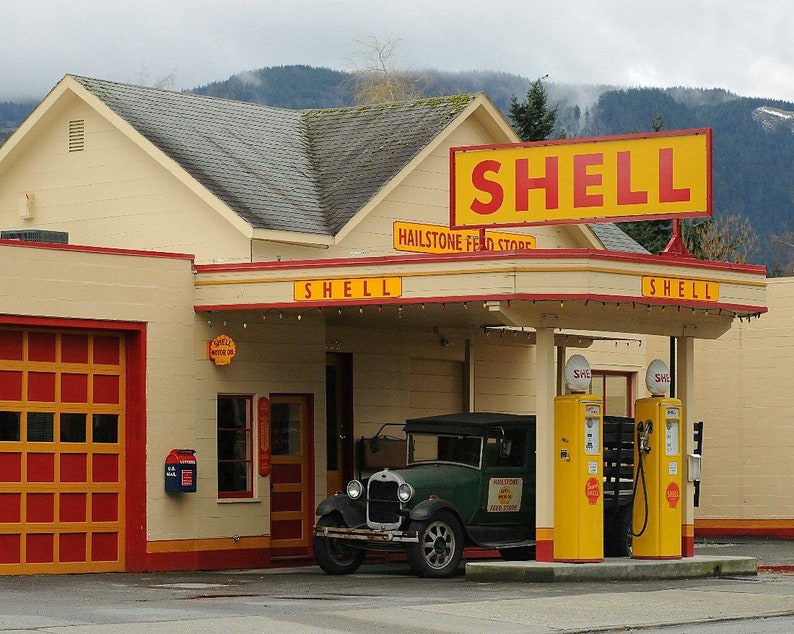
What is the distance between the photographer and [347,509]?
67.3 ft

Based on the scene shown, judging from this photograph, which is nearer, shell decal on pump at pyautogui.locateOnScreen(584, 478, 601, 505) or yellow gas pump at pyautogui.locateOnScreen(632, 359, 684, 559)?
shell decal on pump at pyautogui.locateOnScreen(584, 478, 601, 505)

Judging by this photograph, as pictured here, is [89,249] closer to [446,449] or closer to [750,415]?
[446,449]

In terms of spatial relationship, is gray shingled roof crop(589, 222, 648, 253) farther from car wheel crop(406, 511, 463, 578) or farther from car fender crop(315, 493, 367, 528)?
car wheel crop(406, 511, 463, 578)

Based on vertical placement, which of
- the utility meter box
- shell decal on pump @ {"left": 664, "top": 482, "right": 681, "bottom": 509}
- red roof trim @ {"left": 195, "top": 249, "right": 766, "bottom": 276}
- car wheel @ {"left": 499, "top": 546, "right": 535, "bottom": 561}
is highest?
red roof trim @ {"left": 195, "top": 249, "right": 766, "bottom": 276}

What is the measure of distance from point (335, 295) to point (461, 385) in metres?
6.44

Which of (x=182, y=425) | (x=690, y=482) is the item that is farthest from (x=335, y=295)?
(x=690, y=482)

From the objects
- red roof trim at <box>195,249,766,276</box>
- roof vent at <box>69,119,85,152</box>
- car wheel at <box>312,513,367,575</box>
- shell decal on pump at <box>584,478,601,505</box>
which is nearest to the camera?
red roof trim at <box>195,249,766,276</box>

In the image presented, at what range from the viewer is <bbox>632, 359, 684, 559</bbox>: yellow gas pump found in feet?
68.7

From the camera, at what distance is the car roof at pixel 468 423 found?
838 inches

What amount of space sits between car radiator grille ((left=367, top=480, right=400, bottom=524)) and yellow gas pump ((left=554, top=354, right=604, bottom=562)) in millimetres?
1921

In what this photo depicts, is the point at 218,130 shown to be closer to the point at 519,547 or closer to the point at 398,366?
the point at 398,366

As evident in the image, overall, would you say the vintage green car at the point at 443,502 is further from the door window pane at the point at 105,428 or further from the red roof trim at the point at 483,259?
the door window pane at the point at 105,428

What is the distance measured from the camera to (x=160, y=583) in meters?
19.2

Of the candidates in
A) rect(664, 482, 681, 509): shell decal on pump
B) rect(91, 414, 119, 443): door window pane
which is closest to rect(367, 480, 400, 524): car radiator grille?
rect(91, 414, 119, 443): door window pane
